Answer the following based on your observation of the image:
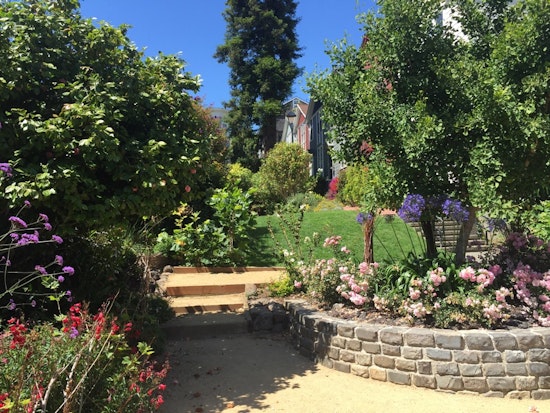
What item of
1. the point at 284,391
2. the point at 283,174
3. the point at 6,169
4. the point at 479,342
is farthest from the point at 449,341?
the point at 283,174

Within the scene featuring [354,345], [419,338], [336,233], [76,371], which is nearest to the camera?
[76,371]

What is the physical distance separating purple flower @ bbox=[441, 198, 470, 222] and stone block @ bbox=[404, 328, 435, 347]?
4.62ft

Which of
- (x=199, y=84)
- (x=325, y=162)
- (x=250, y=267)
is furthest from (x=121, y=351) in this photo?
(x=325, y=162)

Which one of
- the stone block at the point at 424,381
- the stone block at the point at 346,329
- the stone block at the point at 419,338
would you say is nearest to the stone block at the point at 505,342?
the stone block at the point at 419,338

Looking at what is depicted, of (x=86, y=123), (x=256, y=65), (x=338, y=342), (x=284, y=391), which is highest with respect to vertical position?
(x=256, y=65)

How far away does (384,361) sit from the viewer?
13.5 ft

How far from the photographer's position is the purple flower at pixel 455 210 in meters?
4.62

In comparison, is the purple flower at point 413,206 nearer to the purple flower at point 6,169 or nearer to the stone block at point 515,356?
the stone block at point 515,356

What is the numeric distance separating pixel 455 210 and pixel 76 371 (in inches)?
158

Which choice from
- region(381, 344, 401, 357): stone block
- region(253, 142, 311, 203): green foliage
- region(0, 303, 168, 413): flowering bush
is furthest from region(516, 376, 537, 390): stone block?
region(253, 142, 311, 203): green foliage

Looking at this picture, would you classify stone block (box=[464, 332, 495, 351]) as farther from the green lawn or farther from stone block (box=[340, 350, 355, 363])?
the green lawn

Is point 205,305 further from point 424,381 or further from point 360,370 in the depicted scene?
point 424,381

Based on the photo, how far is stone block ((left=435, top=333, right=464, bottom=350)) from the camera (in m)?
3.83

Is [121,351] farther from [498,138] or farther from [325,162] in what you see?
[325,162]
